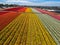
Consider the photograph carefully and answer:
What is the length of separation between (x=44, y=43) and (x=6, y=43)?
2.69 meters

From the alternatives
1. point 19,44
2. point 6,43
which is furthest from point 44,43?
point 6,43

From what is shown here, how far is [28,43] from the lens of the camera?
39.9ft

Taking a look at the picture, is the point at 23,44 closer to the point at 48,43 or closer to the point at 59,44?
the point at 48,43

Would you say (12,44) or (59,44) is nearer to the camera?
(12,44)

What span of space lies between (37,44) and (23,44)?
3.17 ft

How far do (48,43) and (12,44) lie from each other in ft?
8.53

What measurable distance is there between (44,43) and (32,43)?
0.88m

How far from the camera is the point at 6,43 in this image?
38.9 feet

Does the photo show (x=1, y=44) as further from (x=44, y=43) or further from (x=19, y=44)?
(x=44, y=43)

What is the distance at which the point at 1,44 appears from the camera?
11500 millimetres

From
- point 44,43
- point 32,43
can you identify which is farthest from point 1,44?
point 44,43

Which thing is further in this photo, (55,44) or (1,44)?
(55,44)

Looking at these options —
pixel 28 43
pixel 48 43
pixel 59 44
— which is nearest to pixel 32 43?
pixel 28 43

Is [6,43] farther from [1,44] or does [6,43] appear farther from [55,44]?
[55,44]
